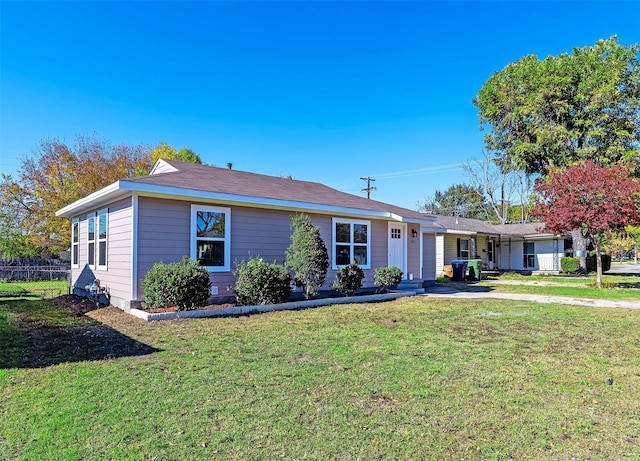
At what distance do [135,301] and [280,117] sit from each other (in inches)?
609

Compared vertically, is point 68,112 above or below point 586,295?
above

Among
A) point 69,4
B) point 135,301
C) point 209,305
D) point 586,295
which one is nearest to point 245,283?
point 209,305

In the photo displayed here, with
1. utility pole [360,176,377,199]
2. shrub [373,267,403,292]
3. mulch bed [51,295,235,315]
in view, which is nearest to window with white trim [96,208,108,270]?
mulch bed [51,295,235,315]

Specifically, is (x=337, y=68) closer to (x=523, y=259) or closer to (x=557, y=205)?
(x=557, y=205)

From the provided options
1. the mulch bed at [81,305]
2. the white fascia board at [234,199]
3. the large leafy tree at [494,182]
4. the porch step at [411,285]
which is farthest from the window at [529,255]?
the mulch bed at [81,305]

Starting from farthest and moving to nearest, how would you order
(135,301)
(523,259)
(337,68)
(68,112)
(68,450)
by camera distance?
1. (523,259)
2. (68,112)
3. (337,68)
4. (135,301)
5. (68,450)

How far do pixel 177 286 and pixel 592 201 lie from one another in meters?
14.0

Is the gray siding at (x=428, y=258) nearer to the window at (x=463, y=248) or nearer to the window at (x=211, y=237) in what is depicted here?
the window at (x=463, y=248)

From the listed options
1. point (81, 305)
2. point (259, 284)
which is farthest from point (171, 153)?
point (259, 284)

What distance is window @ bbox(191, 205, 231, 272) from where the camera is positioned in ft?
30.3

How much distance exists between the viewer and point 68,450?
2592 millimetres

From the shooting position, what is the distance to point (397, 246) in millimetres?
14102

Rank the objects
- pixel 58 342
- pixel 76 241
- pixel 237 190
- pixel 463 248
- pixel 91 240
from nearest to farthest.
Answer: pixel 58 342 < pixel 237 190 < pixel 91 240 < pixel 76 241 < pixel 463 248

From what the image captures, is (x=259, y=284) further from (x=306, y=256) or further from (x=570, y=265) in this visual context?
(x=570, y=265)
